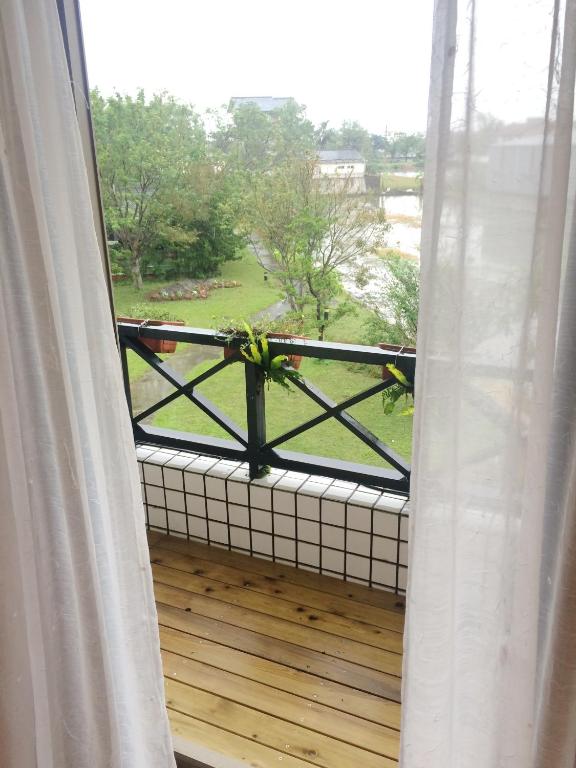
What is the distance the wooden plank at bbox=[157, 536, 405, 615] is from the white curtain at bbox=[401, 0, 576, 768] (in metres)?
1.20

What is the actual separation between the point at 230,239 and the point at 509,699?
164cm

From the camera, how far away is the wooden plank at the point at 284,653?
1878 mm

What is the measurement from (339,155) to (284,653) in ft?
5.20

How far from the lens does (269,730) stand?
5.66ft

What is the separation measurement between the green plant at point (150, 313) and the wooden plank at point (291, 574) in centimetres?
94

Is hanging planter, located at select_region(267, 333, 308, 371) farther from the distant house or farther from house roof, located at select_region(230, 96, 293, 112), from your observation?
house roof, located at select_region(230, 96, 293, 112)

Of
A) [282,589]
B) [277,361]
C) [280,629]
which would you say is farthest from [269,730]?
[277,361]

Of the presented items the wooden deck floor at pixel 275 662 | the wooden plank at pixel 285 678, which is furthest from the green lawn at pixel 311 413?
the wooden plank at pixel 285 678

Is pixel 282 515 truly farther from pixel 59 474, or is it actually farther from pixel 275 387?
pixel 59 474

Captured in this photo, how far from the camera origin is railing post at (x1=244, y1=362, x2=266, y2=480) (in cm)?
234

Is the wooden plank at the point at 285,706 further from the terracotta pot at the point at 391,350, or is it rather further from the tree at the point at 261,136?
the tree at the point at 261,136

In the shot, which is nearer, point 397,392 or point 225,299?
point 397,392

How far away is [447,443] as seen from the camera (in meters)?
0.93

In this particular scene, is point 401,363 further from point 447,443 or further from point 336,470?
point 447,443
